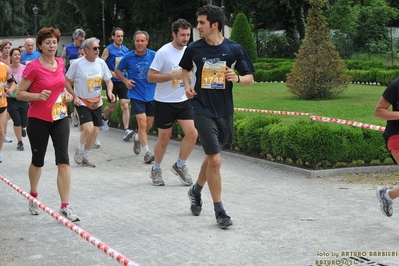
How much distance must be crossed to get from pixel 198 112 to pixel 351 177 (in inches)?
125

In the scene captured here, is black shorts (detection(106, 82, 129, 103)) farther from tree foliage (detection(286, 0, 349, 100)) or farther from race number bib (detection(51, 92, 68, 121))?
race number bib (detection(51, 92, 68, 121))

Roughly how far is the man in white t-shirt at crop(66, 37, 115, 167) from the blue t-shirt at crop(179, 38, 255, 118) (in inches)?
175

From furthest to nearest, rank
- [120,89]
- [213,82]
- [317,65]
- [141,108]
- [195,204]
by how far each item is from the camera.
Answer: [317,65] → [120,89] → [141,108] → [195,204] → [213,82]

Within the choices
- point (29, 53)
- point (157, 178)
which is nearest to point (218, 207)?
point (157, 178)

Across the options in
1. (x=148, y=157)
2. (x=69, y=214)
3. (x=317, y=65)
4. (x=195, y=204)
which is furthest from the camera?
(x=317, y=65)

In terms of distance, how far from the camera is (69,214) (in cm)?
791

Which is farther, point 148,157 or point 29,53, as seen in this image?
point 29,53

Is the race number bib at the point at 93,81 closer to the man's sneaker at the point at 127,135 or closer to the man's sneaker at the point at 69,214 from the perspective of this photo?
the man's sneaker at the point at 127,135

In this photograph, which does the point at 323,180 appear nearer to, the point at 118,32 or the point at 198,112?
the point at 198,112

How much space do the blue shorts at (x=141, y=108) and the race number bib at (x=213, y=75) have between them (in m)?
4.95

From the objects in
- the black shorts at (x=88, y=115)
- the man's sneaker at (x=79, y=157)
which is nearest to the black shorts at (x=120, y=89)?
the black shorts at (x=88, y=115)

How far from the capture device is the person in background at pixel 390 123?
670cm

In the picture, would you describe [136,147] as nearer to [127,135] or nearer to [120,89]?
[127,135]

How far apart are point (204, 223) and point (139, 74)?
526cm
